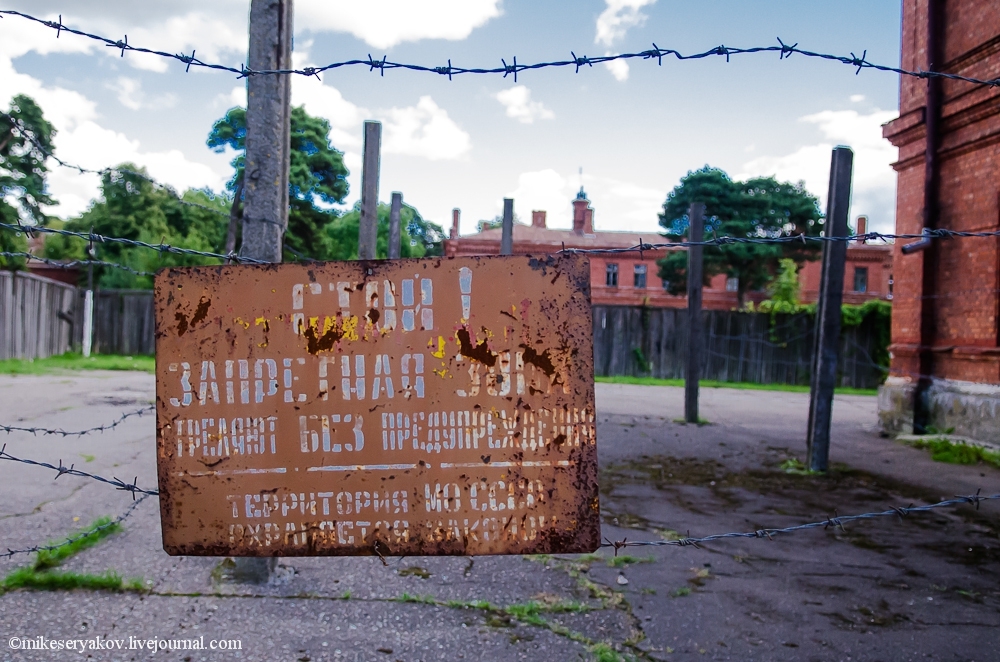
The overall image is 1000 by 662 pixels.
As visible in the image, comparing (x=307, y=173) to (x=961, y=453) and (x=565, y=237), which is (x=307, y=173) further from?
(x=961, y=453)

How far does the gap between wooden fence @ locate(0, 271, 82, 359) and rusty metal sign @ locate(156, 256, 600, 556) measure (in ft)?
55.2

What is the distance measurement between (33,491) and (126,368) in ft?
A: 42.2

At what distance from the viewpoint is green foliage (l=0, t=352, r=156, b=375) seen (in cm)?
1383

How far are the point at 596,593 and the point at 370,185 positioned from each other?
16.0 ft

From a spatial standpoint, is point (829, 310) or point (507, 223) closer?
point (829, 310)

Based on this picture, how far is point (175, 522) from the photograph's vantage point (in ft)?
5.97

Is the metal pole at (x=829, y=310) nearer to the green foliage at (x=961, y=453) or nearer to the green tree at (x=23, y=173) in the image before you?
the green foliage at (x=961, y=453)

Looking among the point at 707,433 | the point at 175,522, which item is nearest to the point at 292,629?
the point at 175,522

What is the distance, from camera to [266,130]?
9.67 ft

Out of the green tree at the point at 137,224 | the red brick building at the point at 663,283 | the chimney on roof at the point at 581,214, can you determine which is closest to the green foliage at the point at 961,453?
the green tree at the point at 137,224

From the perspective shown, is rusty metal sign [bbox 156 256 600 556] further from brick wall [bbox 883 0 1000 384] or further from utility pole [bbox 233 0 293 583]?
brick wall [bbox 883 0 1000 384]

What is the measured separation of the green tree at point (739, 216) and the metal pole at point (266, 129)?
2713cm

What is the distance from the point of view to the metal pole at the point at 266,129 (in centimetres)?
294

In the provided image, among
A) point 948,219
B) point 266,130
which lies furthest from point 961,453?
point 266,130
